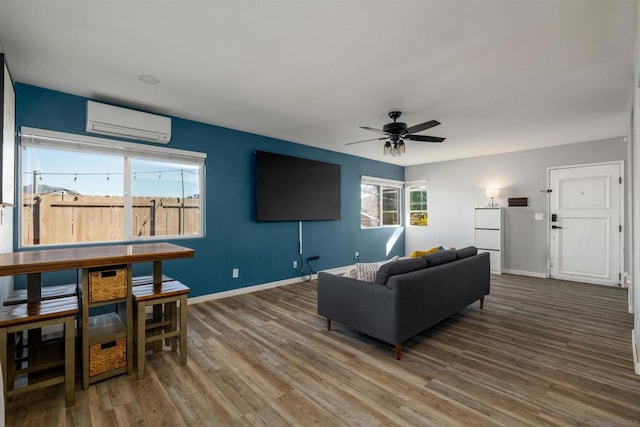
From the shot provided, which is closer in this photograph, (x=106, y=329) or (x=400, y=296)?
(x=106, y=329)

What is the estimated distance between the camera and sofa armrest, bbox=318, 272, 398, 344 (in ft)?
8.61

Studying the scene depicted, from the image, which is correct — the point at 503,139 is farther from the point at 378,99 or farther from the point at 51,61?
the point at 51,61

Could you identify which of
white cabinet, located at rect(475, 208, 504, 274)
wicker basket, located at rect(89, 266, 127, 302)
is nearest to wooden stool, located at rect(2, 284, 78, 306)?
wicker basket, located at rect(89, 266, 127, 302)

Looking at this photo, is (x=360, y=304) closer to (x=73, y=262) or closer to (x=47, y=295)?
(x=73, y=262)

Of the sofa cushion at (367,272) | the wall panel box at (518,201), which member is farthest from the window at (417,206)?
the sofa cushion at (367,272)

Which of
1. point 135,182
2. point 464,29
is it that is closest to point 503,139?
point 464,29

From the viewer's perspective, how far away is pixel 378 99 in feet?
11.2

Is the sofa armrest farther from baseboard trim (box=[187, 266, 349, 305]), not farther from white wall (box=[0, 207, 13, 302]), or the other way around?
white wall (box=[0, 207, 13, 302])

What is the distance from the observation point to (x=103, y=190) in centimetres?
365

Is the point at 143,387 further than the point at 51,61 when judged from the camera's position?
No

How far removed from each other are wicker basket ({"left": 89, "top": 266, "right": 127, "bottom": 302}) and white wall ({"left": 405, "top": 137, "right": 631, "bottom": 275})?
256 inches

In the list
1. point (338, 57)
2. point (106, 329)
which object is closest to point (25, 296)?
point (106, 329)

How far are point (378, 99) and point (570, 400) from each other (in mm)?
3057

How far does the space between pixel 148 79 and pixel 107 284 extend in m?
1.96
